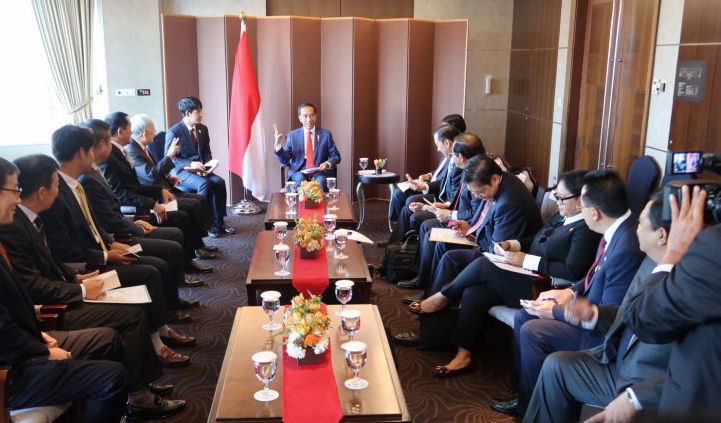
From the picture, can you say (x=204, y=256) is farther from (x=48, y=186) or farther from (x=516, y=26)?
(x=516, y=26)

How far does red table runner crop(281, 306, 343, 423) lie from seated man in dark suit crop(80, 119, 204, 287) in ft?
6.76

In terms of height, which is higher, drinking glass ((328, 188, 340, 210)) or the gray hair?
the gray hair

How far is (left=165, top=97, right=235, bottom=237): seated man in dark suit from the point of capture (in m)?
6.45

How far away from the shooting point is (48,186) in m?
3.12

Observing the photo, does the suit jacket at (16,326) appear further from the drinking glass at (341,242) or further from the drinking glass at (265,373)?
the drinking glass at (341,242)

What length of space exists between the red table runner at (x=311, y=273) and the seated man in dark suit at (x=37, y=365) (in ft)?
3.85

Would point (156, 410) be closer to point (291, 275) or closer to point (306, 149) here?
point (291, 275)

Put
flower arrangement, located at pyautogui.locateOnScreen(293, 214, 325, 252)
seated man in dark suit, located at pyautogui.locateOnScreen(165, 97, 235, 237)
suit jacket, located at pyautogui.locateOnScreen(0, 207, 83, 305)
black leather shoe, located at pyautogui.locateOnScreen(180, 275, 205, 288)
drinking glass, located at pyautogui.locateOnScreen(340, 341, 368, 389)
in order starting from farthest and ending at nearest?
seated man in dark suit, located at pyautogui.locateOnScreen(165, 97, 235, 237) → black leather shoe, located at pyautogui.locateOnScreen(180, 275, 205, 288) → flower arrangement, located at pyautogui.locateOnScreen(293, 214, 325, 252) → suit jacket, located at pyautogui.locateOnScreen(0, 207, 83, 305) → drinking glass, located at pyautogui.locateOnScreen(340, 341, 368, 389)

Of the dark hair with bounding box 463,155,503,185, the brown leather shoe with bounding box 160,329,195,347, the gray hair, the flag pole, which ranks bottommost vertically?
the brown leather shoe with bounding box 160,329,195,347

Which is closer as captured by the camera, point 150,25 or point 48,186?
point 48,186

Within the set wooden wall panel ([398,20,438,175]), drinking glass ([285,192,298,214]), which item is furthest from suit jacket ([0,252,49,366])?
wooden wall panel ([398,20,438,175])

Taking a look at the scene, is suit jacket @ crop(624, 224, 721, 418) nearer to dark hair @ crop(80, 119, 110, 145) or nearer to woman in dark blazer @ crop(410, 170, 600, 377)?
woman in dark blazer @ crop(410, 170, 600, 377)

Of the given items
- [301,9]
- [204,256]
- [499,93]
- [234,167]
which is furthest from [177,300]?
[499,93]

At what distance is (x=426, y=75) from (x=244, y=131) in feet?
7.80
